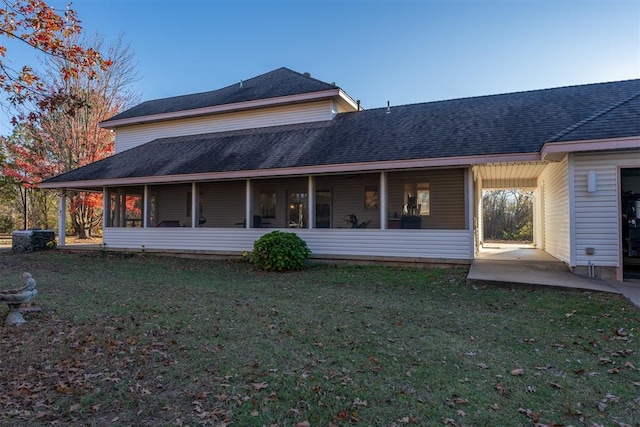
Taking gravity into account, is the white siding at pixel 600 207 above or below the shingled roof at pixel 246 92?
below

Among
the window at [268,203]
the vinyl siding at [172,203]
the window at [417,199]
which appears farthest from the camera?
the vinyl siding at [172,203]

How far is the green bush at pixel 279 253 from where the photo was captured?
991 cm

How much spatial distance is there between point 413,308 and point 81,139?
68.8 feet

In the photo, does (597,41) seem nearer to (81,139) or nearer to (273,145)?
(273,145)

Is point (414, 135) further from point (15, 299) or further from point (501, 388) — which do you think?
point (15, 299)

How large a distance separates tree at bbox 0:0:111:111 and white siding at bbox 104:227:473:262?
695cm

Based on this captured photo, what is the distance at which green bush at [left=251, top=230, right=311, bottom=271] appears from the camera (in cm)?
991

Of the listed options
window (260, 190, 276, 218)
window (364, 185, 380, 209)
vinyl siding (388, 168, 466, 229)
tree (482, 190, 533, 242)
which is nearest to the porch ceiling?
vinyl siding (388, 168, 466, 229)

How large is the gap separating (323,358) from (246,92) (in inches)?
528

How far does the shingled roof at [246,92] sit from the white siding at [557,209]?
23.8 feet

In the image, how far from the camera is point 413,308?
238 inches

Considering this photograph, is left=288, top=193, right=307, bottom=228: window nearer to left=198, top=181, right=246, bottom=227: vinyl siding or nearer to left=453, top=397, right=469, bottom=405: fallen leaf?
left=198, top=181, right=246, bottom=227: vinyl siding

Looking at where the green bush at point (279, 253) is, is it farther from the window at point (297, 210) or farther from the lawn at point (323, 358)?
the window at point (297, 210)

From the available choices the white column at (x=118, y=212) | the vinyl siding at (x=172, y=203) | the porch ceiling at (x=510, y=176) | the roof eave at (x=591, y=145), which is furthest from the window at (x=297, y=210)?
the roof eave at (x=591, y=145)
